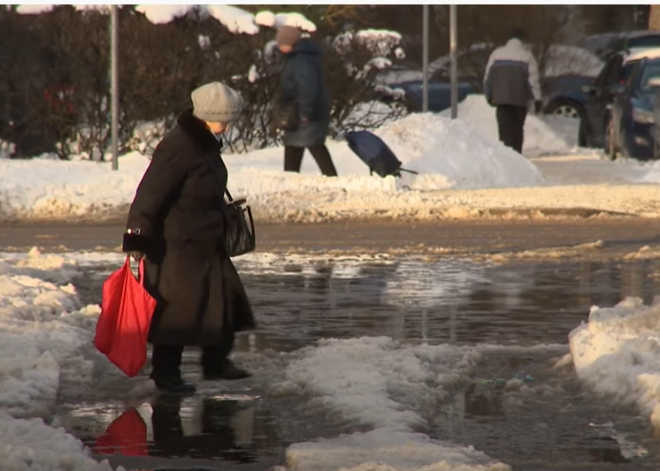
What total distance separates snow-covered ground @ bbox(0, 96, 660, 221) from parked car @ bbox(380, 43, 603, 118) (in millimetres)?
10522

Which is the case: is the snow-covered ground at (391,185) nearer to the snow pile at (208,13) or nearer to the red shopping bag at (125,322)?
the snow pile at (208,13)

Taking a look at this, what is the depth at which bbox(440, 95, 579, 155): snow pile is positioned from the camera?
32.2 m

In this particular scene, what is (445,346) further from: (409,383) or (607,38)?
(607,38)

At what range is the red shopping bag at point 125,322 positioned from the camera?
308 inches

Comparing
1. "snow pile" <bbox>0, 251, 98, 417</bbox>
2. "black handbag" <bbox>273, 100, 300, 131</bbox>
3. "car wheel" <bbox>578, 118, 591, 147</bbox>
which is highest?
"black handbag" <bbox>273, 100, 300, 131</bbox>

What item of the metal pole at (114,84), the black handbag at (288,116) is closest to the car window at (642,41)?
the black handbag at (288,116)

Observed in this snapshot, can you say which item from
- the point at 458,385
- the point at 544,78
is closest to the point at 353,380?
the point at 458,385

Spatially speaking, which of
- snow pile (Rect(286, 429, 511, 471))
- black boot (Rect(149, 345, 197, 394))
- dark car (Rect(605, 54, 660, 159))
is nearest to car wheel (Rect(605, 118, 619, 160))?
dark car (Rect(605, 54, 660, 159))

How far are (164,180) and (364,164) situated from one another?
13946mm

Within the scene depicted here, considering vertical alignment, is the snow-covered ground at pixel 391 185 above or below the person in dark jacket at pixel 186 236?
below

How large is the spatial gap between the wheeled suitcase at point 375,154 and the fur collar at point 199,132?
11.9 metres

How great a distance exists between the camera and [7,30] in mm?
21500

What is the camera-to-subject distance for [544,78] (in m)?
35.1

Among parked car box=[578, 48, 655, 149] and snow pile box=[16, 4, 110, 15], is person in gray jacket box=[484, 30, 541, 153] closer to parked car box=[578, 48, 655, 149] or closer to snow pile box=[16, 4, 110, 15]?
parked car box=[578, 48, 655, 149]
